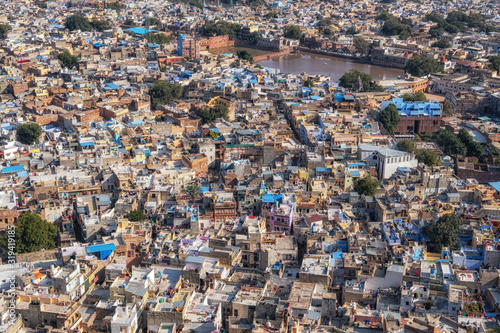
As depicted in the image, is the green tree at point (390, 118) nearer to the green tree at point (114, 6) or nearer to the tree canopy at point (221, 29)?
the tree canopy at point (221, 29)

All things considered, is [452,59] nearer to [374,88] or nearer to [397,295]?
[374,88]

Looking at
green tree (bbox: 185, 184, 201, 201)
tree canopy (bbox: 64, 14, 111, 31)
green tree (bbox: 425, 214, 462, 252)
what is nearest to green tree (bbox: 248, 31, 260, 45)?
tree canopy (bbox: 64, 14, 111, 31)

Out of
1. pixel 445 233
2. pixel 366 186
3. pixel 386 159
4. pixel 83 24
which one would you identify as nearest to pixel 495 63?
pixel 386 159

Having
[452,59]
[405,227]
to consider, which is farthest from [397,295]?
[452,59]

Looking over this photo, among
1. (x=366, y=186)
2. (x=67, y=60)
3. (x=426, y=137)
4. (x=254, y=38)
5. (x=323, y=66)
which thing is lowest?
(x=323, y=66)

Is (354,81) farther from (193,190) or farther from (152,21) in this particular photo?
(152,21)

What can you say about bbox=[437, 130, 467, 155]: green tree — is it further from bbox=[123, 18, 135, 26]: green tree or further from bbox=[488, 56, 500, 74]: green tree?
bbox=[123, 18, 135, 26]: green tree

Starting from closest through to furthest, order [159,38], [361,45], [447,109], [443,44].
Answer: [447,109]
[443,44]
[361,45]
[159,38]

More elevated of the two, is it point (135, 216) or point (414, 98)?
point (414, 98)
